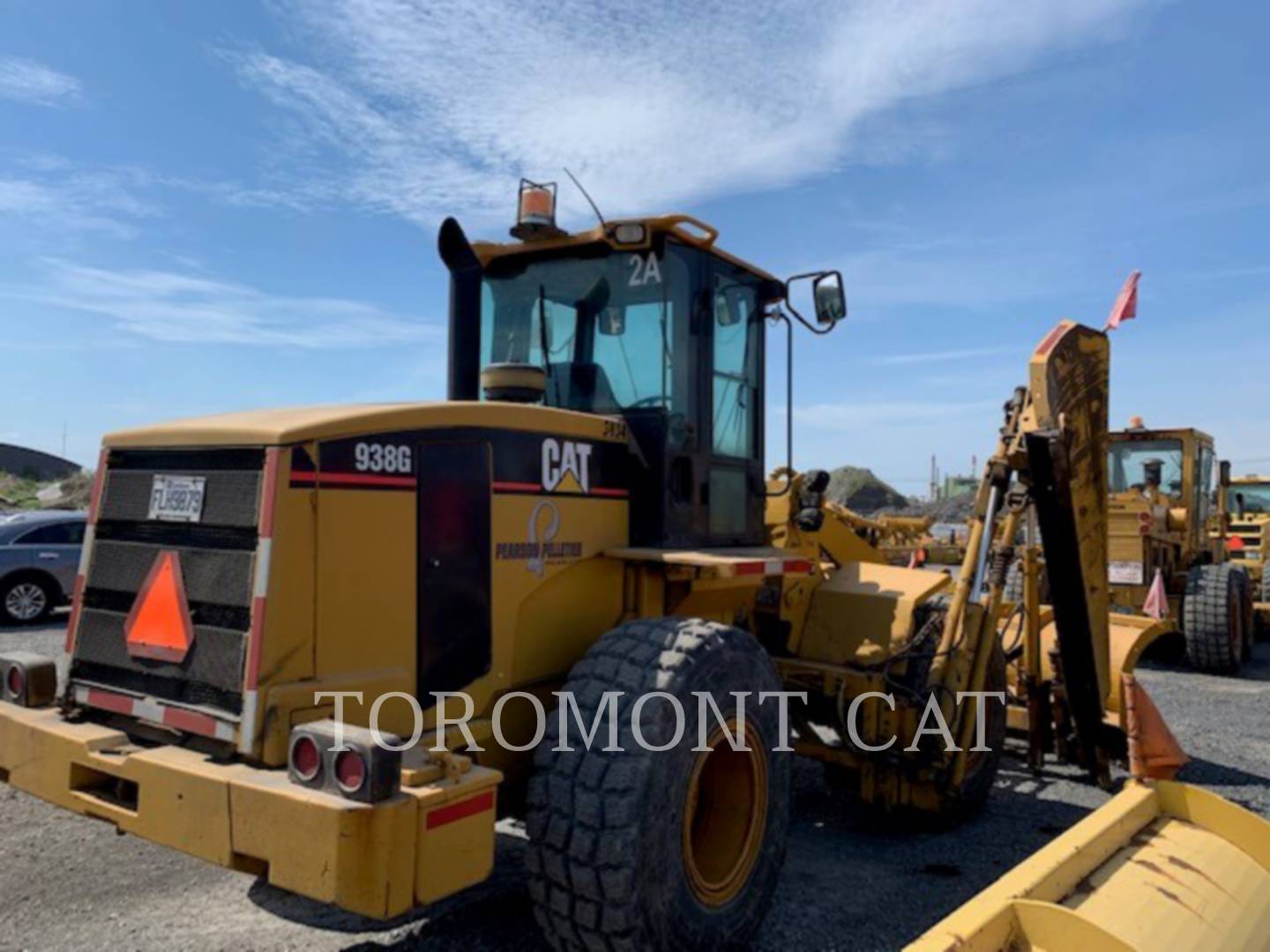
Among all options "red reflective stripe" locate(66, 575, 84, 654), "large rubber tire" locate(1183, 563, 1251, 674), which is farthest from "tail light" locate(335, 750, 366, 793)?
"large rubber tire" locate(1183, 563, 1251, 674)

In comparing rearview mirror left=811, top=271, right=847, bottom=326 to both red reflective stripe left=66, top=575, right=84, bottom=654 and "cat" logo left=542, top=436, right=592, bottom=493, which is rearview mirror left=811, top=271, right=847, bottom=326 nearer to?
"cat" logo left=542, top=436, right=592, bottom=493

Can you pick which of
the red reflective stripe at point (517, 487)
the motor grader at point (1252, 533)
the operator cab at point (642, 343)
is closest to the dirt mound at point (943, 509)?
the motor grader at point (1252, 533)

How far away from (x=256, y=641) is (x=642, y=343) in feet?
7.40

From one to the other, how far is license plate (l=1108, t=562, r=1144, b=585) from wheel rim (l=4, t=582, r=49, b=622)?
13493 millimetres

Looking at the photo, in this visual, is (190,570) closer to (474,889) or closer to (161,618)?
(161,618)

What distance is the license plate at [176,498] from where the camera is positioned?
137 inches

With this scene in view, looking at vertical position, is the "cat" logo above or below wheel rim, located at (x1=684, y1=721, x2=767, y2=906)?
above

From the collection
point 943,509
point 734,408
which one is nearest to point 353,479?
point 734,408

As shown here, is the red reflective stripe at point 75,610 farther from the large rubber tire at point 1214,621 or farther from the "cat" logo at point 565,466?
the large rubber tire at point 1214,621

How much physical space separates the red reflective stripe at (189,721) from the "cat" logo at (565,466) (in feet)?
4.87

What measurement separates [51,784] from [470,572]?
1.63 metres

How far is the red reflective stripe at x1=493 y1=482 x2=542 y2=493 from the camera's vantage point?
12.7 ft

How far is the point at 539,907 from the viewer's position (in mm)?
3379

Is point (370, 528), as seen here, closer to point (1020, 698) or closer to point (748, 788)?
point (748, 788)
